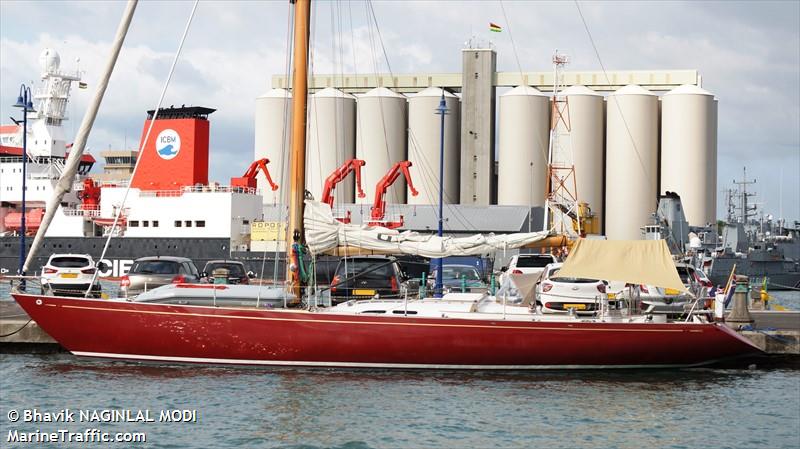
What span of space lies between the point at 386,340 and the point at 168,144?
4620cm

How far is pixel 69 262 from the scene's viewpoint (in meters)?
34.5

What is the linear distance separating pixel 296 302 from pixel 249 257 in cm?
4051

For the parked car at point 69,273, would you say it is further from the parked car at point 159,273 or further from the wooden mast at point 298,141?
the wooden mast at point 298,141

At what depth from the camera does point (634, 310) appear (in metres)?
22.2

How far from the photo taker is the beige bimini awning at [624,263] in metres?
21.0

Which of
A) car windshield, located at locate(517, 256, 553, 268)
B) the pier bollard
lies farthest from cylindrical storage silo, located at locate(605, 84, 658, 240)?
the pier bollard

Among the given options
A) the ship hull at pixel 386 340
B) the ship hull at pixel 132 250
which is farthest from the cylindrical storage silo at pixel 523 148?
the ship hull at pixel 386 340

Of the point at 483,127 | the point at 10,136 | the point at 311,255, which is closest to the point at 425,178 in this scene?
the point at 483,127

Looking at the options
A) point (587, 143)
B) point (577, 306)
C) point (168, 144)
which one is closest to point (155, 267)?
point (577, 306)

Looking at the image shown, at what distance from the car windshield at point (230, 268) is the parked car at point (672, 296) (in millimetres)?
15640

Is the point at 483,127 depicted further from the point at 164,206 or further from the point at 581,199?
the point at 164,206

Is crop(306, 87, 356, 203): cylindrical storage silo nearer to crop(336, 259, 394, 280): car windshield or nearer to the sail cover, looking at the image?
crop(336, 259, 394, 280): car windshield

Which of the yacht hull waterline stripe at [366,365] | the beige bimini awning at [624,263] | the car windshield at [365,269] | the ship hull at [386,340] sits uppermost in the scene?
the beige bimini awning at [624,263]

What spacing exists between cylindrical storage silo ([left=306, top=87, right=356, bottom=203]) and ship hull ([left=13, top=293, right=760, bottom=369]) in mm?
58026
